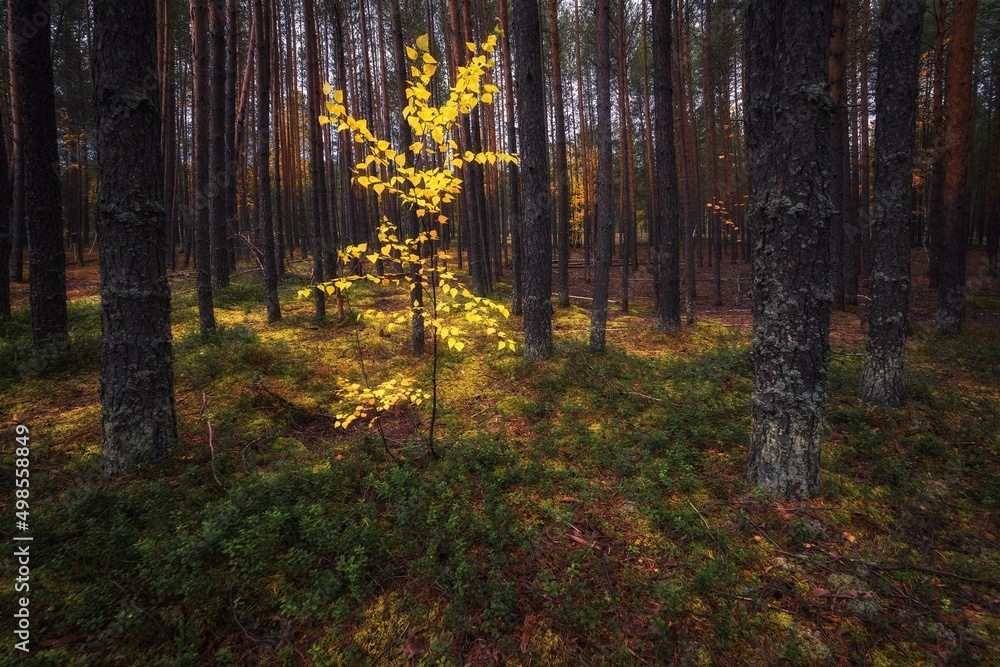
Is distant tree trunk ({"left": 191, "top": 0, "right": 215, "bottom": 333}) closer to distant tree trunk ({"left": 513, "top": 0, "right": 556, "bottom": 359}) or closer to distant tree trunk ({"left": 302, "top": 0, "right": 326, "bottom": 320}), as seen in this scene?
distant tree trunk ({"left": 302, "top": 0, "right": 326, "bottom": 320})

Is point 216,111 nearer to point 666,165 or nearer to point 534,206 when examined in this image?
point 534,206

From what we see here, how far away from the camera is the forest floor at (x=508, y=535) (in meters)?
2.45

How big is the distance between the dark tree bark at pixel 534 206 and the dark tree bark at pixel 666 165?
3.03m

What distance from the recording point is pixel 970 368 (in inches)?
271

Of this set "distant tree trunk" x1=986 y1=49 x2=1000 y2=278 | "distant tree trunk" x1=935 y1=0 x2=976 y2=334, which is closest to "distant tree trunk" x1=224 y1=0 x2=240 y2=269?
"distant tree trunk" x1=935 y1=0 x2=976 y2=334

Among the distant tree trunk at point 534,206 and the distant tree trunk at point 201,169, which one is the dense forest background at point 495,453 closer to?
the distant tree trunk at point 534,206

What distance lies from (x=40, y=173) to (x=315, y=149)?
4.83 metres

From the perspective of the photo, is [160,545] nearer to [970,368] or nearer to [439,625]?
[439,625]

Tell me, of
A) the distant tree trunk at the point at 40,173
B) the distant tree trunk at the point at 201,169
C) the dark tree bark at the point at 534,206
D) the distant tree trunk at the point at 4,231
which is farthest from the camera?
the distant tree trunk at the point at 201,169

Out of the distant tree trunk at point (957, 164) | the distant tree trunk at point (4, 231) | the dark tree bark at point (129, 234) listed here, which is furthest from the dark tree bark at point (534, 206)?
the distant tree trunk at point (4, 231)

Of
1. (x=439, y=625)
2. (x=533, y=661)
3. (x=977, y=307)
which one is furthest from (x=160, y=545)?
(x=977, y=307)

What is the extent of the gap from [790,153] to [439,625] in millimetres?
4406

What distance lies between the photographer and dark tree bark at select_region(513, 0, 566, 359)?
23.9 feet

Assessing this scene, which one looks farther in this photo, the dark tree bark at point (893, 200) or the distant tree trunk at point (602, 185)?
the distant tree trunk at point (602, 185)
